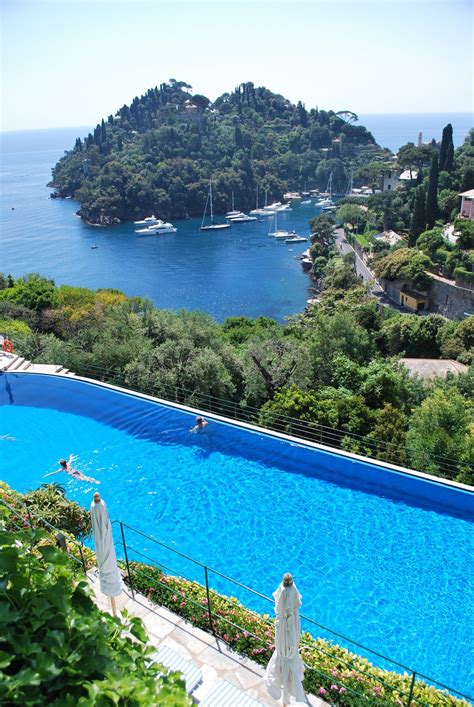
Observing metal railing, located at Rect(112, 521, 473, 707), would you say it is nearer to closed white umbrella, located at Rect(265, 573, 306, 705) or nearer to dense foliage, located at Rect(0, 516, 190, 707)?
closed white umbrella, located at Rect(265, 573, 306, 705)

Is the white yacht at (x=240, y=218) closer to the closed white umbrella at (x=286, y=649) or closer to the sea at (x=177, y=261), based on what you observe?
the sea at (x=177, y=261)

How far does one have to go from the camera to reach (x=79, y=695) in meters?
2.44

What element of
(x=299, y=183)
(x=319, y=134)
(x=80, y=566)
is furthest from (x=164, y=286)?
(x=319, y=134)

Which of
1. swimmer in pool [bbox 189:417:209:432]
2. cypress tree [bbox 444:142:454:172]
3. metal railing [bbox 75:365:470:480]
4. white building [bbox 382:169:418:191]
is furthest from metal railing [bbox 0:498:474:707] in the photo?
white building [bbox 382:169:418:191]

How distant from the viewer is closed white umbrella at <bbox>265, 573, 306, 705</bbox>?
4370mm

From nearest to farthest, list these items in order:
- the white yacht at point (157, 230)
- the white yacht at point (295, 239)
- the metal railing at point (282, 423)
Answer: the metal railing at point (282, 423) → the white yacht at point (295, 239) → the white yacht at point (157, 230)

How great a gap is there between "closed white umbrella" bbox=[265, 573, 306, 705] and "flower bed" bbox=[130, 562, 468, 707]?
465 millimetres

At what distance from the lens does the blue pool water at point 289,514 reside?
7473mm

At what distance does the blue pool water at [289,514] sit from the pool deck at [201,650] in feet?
5.87

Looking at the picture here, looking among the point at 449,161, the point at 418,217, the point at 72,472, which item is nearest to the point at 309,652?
the point at 72,472

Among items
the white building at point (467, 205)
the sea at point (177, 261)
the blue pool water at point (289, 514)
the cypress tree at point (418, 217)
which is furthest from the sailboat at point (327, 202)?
the blue pool water at point (289, 514)

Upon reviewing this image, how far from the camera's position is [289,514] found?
9516 millimetres

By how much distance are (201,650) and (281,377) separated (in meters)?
9.20

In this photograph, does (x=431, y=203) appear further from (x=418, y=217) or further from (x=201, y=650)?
(x=201, y=650)
